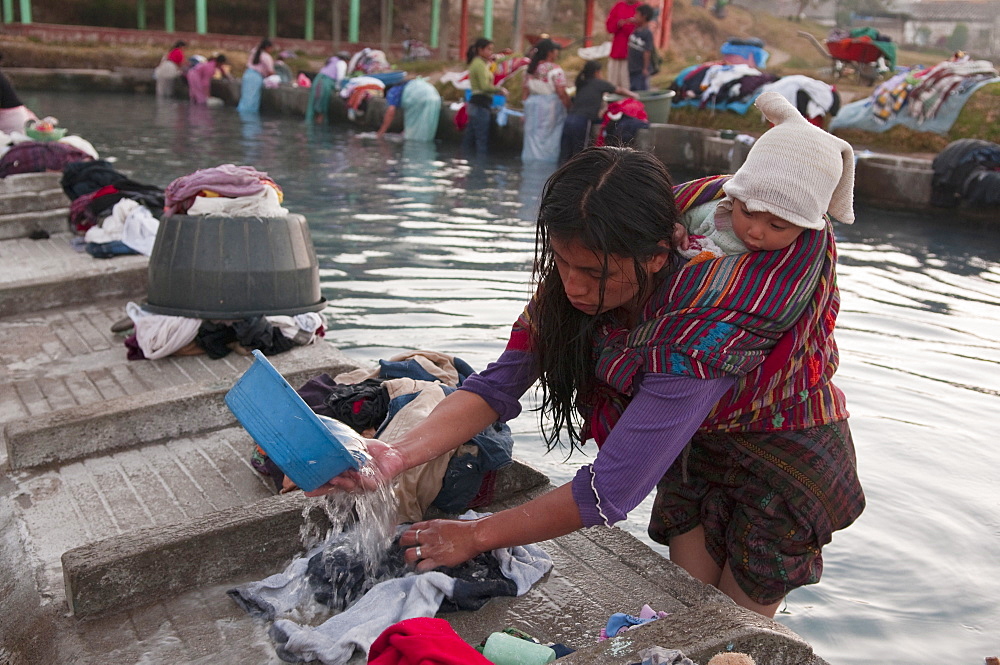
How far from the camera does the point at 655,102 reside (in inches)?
570

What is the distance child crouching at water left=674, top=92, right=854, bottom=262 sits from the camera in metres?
2.04

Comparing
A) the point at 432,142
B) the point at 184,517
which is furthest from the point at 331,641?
the point at 432,142

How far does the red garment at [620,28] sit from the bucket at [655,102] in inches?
27.6

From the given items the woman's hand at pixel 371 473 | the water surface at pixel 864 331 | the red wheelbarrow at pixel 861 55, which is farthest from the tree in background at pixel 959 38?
the woman's hand at pixel 371 473

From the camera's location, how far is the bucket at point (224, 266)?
4574 mm

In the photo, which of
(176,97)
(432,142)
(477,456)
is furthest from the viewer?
(176,97)

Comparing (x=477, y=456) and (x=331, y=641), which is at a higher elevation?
(x=477, y=456)

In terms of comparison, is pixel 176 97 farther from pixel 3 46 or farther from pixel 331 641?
pixel 331 641

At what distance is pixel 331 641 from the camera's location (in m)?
2.34

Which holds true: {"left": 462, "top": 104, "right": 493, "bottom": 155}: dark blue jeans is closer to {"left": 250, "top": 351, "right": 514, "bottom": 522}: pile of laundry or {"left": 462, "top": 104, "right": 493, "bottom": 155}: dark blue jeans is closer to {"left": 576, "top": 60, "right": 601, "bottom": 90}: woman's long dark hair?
{"left": 576, "top": 60, "right": 601, "bottom": 90}: woman's long dark hair

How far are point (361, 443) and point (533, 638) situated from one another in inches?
26.7

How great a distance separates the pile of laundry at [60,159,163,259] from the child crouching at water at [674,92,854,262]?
187 inches

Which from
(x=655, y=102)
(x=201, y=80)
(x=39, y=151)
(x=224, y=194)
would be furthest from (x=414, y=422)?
(x=201, y=80)

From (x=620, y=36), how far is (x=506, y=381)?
517 inches
